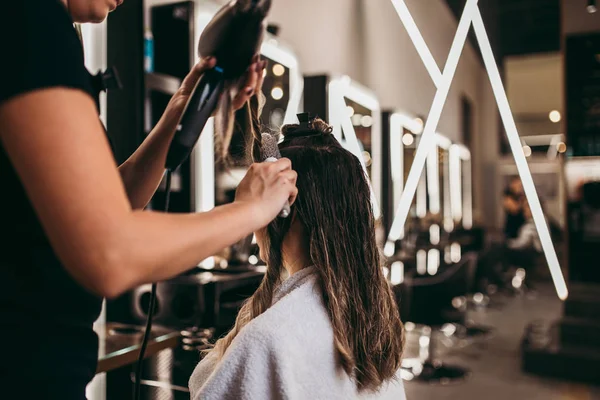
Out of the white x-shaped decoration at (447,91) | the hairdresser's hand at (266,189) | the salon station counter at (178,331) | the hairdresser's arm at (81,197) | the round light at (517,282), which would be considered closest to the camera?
the hairdresser's arm at (81,197)

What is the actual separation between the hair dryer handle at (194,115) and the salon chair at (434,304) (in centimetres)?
282

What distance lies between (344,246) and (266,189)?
39 centimetres

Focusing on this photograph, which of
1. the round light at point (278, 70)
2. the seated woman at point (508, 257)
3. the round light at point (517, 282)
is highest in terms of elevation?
the round light at point (278, 70)

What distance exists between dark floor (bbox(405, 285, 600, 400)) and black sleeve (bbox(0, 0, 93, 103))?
2.44 metres

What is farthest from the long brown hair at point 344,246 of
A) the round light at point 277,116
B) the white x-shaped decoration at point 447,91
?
the round light at point 277,116

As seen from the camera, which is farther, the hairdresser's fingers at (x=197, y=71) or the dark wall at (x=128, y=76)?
the dark wall at (x=128, y=76)

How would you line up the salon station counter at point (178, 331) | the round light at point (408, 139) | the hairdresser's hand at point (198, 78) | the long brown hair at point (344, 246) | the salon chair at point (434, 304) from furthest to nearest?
the round light at point (408, 139) → the salon chair at point (434, 304) → the salon station counter at point (178, 331) → the long brown hair at point (344, 246) → the hairdresser's hand at point (198, 78)

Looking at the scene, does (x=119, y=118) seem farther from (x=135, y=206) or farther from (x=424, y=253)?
(x=424, y=253)

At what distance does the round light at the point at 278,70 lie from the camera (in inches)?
113

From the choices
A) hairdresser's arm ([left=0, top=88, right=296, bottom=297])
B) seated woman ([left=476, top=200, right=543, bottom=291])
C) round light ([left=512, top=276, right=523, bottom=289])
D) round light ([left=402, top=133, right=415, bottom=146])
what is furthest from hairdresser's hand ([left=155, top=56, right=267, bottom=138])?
round light ([left=512, top=276, right=523, bottom=289])

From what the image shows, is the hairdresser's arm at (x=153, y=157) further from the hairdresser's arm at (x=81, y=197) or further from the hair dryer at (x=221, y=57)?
the hairdresser's arm at (x=81, y=197)

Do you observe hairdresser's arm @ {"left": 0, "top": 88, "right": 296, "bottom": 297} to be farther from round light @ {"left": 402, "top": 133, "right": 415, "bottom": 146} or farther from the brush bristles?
round light @ {"left": 402, "top": 133, "right": 415, "bottom": 146}

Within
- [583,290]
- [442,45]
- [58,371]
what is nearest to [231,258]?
[442,45]

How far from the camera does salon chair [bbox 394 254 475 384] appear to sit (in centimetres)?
364
